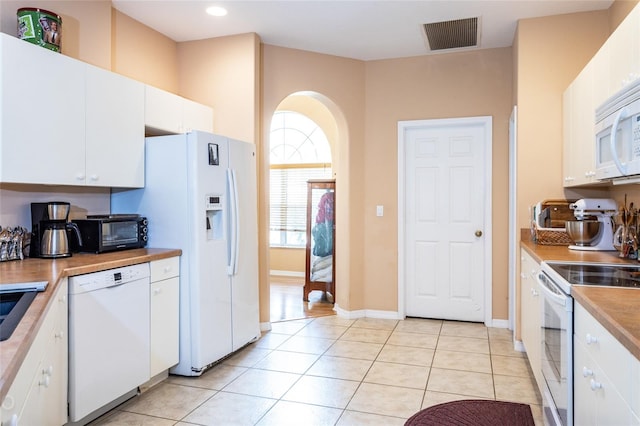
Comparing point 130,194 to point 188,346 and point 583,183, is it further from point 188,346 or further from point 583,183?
point 583,183

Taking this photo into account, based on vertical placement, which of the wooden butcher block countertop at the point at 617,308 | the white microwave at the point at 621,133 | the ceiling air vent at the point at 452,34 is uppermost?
the ceiling air vent at the point at 452,34

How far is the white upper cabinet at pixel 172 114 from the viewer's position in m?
3.31

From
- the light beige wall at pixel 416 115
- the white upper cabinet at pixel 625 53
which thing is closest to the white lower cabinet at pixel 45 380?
the white upper cabinet at pixel 625 53

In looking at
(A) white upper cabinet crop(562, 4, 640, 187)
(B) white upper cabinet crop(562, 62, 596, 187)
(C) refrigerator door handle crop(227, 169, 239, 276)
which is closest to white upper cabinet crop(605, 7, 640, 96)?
(A) white upper cabinet crop(562, 4, 640, 187)

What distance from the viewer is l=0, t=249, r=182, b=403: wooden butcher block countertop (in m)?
1.07

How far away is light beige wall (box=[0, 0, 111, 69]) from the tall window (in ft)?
12.7

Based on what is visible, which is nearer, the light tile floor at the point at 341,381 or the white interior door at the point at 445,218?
the light tile floor at the point at 341,381

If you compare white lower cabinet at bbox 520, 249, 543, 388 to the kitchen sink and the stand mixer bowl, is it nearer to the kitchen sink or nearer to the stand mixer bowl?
the stand mixer bowl

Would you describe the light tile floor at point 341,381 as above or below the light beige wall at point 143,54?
below

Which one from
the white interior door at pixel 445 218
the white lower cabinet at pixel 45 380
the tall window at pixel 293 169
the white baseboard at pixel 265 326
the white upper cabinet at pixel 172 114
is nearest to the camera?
the white lower cabinet at pixel 45 380

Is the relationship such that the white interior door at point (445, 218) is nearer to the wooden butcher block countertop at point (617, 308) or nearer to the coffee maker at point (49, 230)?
the wooden butcher block countertop at point (617, 308)

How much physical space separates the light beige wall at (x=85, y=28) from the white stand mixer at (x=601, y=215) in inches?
140

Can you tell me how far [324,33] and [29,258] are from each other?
2942 millimetres

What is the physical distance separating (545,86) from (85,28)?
3.54 metres
